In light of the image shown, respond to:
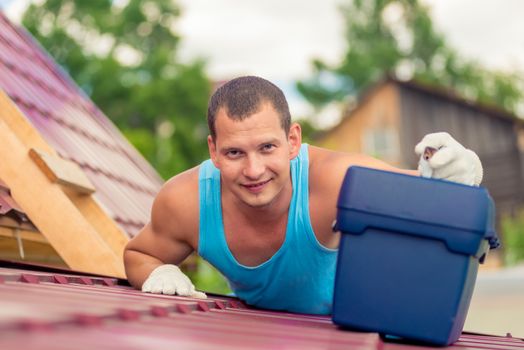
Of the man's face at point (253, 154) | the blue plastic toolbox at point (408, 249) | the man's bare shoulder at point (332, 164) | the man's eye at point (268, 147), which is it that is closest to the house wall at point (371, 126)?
the man's bare shoulder at point (332, 164)

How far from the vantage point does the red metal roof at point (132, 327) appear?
1.57 metres

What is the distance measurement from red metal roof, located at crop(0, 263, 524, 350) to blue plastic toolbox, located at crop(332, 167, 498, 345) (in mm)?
79

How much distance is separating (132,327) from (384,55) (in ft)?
175

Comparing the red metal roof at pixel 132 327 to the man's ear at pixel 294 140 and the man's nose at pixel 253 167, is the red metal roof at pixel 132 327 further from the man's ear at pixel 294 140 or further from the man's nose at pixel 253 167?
the man's ear at pixel 294 140

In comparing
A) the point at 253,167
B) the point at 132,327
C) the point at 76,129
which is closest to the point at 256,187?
the point at 253,167

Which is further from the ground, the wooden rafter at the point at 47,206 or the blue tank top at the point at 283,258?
the wooden rafter at the point at 47,206

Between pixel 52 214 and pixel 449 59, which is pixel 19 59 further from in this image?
pixel 449 59

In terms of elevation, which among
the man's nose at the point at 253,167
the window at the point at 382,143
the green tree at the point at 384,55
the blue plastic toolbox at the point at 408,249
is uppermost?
the green tree at the point at 384,55

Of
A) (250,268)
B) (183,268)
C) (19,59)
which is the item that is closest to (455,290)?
(250,268)

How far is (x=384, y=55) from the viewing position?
54.6 metres

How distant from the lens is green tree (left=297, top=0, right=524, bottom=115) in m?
55.2

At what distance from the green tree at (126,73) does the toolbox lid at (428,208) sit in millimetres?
33730

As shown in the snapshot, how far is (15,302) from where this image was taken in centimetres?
190

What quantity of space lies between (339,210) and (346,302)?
27cm
